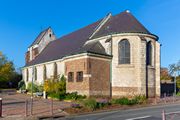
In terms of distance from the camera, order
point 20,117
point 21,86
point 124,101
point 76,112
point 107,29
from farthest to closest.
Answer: point 21,86 < point 107,29 < point 124,101 < point 76,112 < point 20,117

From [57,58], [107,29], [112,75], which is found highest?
[107,29]

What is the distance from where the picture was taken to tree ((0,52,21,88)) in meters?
61.2

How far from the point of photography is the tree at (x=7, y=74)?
6117cm

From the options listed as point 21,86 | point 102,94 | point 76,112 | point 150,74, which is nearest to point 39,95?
Answer: point 102,94

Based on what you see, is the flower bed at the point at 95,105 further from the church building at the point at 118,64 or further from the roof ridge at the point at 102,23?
the roof ridge at the point at 102,23

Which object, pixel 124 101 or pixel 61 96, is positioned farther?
pixel 61 96

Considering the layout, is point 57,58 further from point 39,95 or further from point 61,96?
point 61,96

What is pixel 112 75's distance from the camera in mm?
30047

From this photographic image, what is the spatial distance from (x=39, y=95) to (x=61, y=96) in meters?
7.60

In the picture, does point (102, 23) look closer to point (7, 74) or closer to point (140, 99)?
point (140, 99)

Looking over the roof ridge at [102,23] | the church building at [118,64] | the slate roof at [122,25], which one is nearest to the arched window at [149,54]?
the church building at [118,64]

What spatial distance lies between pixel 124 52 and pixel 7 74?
40.5 meters

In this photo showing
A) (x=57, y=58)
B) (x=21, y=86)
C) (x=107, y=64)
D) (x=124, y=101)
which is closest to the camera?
(x=124, y=101)

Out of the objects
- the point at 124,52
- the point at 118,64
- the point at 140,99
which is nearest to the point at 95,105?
the point at 140,99
